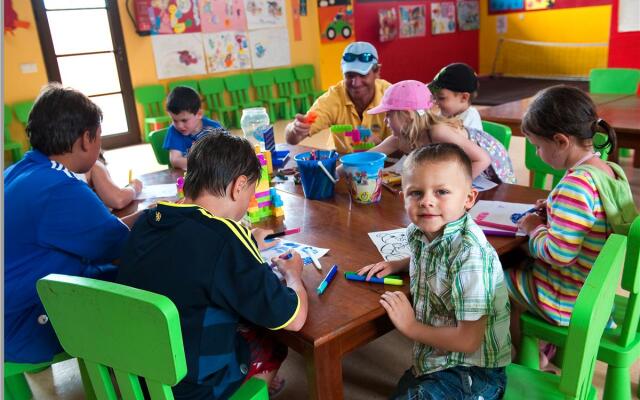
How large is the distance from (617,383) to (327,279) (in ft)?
2.94

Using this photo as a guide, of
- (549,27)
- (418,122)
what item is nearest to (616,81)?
(418,122)

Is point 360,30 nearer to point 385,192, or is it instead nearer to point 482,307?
point 385,192

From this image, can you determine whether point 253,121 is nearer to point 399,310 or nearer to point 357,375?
point 357,375

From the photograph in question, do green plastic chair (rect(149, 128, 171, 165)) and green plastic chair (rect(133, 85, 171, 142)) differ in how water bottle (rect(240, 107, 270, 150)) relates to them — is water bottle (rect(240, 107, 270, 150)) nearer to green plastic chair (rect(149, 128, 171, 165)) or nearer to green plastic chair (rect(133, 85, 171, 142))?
green plastic chair (rect(149, 128, 171, 165))

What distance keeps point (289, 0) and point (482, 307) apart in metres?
8.01

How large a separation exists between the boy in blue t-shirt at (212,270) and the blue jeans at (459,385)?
1.25ft

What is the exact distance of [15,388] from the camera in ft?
5.94

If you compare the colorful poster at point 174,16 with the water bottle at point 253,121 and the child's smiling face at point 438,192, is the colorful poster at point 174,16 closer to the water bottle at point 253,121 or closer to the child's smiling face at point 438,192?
the water bottle at point 253,121

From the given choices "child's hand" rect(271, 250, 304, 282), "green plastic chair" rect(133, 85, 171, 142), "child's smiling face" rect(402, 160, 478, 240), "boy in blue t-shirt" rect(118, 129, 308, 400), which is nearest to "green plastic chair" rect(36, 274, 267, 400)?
"boy in blue t-shirt" rect(118, 129, 308, 400)

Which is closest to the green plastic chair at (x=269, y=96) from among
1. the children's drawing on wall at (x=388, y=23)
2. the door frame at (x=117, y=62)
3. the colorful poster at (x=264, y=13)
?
the colorful poster at (x=264, y=13)

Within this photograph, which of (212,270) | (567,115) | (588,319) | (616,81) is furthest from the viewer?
(616,81)

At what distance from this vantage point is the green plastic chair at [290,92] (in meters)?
8.44

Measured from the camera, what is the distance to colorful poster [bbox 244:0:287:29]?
8031 mm

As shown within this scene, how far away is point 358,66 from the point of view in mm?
2859
